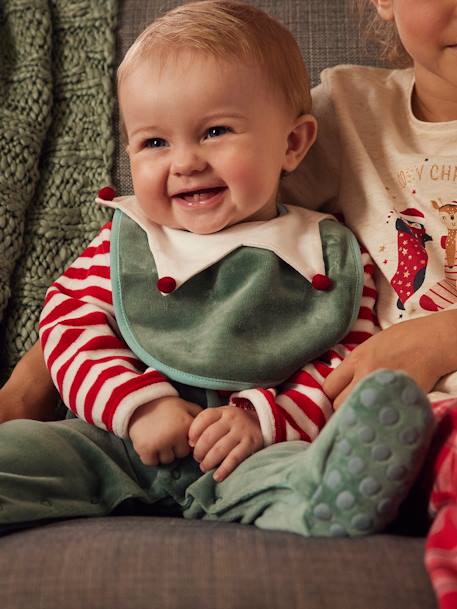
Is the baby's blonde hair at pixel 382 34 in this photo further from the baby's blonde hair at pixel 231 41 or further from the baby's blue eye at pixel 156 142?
the baby's blue eye at pixel 156 142

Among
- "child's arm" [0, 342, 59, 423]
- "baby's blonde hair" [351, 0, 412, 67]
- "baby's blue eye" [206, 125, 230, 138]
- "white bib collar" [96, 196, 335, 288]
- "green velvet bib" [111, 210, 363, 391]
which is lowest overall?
"child's arm" [0, 342, 59, 423]

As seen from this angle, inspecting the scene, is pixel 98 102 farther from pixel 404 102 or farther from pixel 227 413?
pixel 227 413

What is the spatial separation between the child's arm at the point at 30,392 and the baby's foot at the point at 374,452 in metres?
0.55

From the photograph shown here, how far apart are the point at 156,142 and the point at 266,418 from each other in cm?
40

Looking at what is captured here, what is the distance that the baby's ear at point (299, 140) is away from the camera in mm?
1137

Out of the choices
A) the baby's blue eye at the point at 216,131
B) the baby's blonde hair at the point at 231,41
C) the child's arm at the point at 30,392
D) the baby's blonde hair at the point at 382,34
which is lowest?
the child's arm at the point at 30,392

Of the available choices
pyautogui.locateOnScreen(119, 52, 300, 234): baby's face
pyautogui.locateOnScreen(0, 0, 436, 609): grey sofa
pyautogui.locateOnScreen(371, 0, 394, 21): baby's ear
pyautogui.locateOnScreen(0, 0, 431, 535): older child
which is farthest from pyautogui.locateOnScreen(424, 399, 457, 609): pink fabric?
pyautogui.locateOnScreen(371, 0, 394, 21): baby's ear

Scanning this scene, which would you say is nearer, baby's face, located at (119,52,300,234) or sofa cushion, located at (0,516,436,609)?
sofa cushion, located at (0,516,436,609)

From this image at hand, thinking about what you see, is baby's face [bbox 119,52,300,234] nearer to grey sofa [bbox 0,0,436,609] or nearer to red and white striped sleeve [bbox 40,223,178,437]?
red and white striped sleeve [bbox 40,223,178,437]

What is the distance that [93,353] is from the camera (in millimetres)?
1018

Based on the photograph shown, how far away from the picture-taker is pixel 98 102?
135 cm

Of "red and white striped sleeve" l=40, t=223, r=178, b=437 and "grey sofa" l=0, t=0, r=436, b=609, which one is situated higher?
"grey sofa" l=0, t=0, r=436, b=609

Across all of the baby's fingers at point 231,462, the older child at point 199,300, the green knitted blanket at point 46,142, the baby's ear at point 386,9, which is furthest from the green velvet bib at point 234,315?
the baby's ear at point 386,9

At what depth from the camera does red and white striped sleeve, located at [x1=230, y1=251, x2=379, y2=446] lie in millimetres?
940
